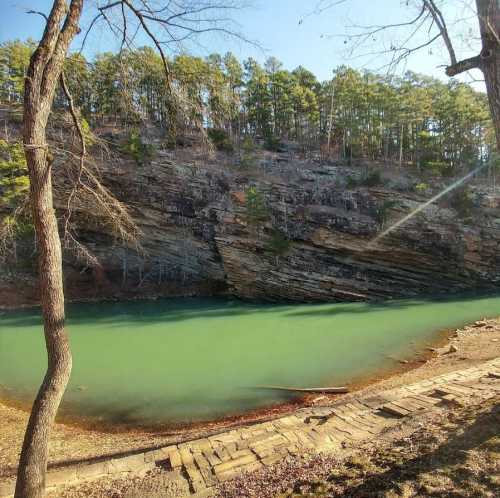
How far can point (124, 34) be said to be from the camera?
320cm

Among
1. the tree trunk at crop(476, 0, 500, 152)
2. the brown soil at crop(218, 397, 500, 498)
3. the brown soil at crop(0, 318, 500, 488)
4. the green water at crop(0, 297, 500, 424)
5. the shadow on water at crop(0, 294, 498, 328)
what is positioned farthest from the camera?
the shadow on water at crop(0, 294, 498, 328)

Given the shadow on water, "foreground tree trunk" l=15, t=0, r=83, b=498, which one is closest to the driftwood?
"foreground tree trunk" l=15, t=0, r=83, b=498

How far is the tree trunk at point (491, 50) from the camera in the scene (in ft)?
9.32

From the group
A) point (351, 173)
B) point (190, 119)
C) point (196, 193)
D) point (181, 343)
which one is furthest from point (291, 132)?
point (190, 119)

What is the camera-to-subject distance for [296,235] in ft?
71.5

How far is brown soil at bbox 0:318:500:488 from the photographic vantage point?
4598 mm

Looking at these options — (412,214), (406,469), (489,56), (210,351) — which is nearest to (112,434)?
(406,469)

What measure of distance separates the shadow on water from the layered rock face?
1.83 m

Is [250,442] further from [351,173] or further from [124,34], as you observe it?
[351,173]

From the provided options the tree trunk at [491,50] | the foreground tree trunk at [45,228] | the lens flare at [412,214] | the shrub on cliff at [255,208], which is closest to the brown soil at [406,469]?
the foreground tree trunk at [45,228]

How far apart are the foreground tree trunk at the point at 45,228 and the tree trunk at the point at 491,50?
136 inches

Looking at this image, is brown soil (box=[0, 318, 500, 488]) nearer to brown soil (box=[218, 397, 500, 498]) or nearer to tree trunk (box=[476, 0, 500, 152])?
brown soil (box=[218, 397, 500, 498])

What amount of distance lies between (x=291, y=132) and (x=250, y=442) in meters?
34.3

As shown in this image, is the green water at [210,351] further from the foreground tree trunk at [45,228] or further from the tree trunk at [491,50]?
the tree trunk at [491,50]
